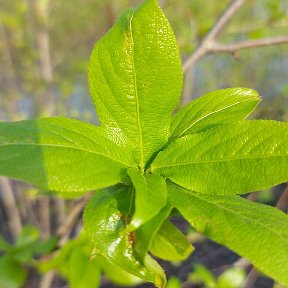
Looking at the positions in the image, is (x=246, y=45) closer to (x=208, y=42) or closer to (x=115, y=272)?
(x=208, y=42)

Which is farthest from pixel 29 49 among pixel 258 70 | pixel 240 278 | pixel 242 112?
pixel 242 112

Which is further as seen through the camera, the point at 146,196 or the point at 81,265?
the point at 81,265

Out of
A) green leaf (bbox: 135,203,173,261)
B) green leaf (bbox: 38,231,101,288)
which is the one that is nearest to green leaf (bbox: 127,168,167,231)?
green leaf (bbox: 135,203,173,261)

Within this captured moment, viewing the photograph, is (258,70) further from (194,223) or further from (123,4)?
(194,223)

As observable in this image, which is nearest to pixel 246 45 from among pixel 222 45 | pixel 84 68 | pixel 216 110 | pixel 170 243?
pixel 222 45

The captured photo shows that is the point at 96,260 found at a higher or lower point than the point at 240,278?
higher

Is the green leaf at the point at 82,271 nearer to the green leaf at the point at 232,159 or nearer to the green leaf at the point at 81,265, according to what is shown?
the green leaf at the point at 81,265

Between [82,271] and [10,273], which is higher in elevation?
[82,271]
